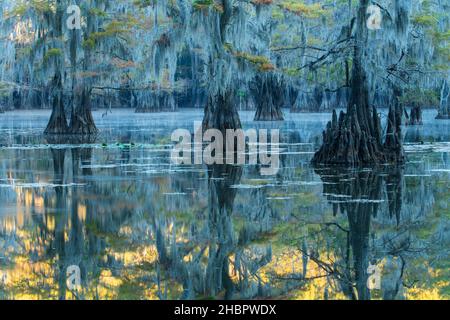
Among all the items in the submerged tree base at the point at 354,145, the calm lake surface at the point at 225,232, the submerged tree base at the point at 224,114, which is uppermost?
the submerged tree base at the point at 224,114

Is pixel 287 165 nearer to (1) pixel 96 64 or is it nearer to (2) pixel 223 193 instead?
(2) pixel 223 193

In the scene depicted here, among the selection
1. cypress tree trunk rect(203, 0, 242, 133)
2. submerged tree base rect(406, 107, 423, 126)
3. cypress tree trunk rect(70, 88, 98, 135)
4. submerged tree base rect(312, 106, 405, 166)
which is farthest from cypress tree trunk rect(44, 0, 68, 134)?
submerged tree base rect(406, 107, 423, 126)

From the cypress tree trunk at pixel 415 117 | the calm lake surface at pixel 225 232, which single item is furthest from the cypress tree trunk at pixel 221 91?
the cypress tree trunk at pixel 415 117

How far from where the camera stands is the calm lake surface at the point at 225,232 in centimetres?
643

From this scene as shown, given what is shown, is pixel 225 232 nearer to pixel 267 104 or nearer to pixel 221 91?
pixel 221 91

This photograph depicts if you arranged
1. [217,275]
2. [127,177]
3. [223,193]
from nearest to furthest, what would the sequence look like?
[217,275] < [223,193] < [127,177]

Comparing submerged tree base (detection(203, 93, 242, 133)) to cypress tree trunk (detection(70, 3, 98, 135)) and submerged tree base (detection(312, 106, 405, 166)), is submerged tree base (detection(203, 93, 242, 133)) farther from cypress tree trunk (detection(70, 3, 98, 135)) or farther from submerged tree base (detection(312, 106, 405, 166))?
cypress tree trunk (detection(70, 3, 98, 135))

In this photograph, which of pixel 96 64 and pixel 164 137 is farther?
pixel 96 64

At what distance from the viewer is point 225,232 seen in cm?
866

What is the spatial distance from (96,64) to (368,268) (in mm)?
23548

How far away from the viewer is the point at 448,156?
1834 centimetres

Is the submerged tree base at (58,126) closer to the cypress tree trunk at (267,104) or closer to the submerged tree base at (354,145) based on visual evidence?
the cypress tree trunk at (267,104)

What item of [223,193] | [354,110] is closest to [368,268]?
[223,193]

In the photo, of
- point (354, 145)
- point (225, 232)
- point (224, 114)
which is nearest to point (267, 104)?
point (224, 114)
